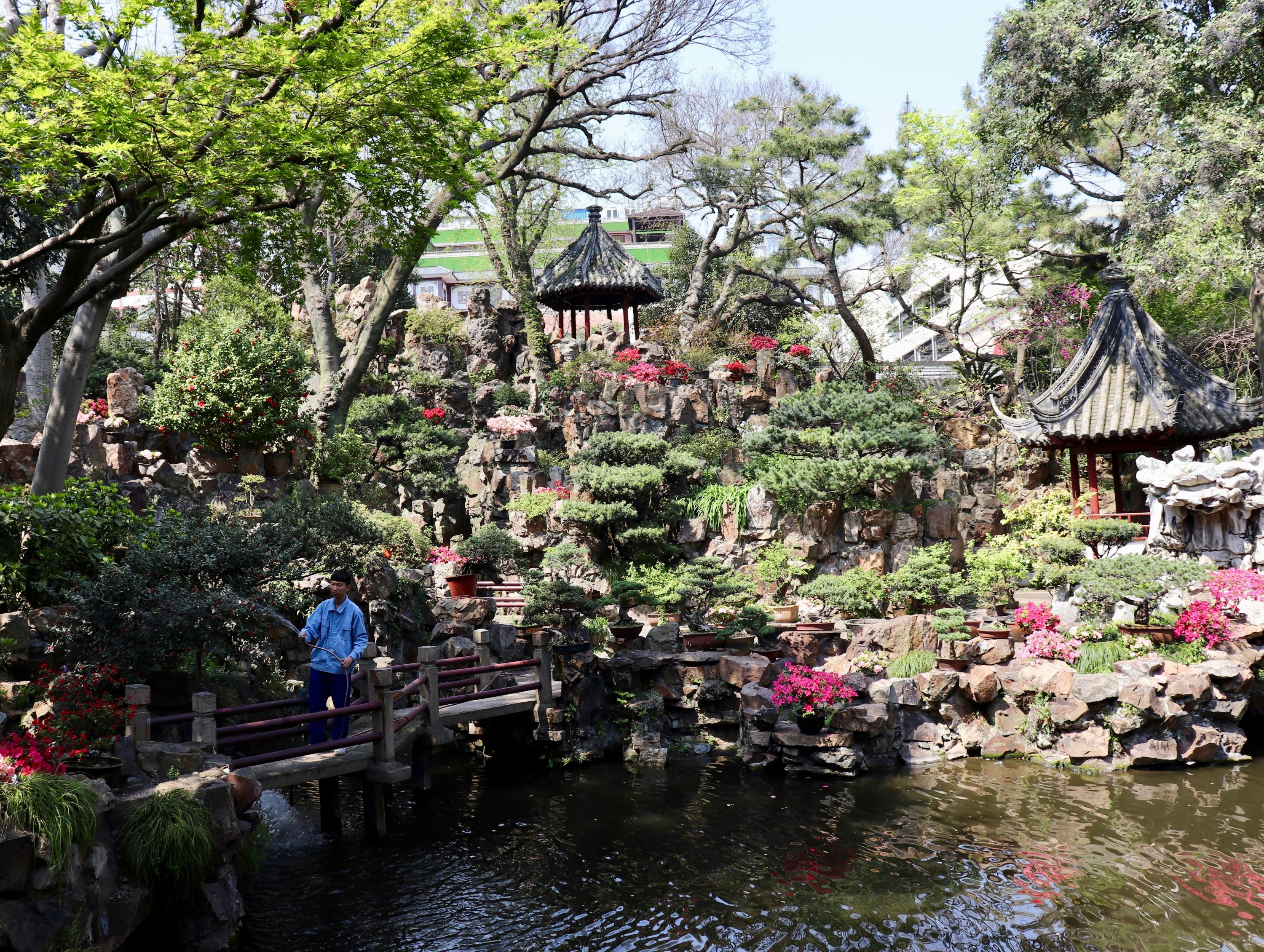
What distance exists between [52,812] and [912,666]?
10.1m

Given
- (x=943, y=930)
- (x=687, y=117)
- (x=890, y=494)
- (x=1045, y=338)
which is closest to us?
(x=943, y=930)

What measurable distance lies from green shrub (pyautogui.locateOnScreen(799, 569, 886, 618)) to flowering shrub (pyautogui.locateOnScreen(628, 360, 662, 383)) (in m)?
6.32

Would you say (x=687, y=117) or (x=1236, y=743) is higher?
(x=687, y=117)

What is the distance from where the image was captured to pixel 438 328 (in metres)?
22.4

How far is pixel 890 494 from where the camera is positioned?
613 inches

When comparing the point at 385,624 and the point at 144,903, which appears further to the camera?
the point at 385,624

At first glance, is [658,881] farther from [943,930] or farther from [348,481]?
[348,481]

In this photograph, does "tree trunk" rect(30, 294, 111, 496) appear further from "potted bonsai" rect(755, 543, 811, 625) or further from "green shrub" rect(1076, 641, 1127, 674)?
"green shrub" rect(1076, 641, 1127, 674)

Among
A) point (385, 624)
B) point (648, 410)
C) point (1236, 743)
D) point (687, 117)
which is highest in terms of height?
point (687, 117)

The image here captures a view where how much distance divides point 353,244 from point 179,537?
4.36 m

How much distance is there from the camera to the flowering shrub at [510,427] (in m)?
18.8

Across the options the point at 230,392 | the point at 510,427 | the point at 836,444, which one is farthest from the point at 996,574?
the point at 230,392

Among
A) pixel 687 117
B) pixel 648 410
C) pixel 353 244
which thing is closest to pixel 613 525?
Answer: pixel 648 410

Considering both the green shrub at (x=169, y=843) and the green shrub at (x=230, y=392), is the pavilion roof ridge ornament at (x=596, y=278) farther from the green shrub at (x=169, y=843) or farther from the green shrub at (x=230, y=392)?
the green shrub at (x=169, y=843)
